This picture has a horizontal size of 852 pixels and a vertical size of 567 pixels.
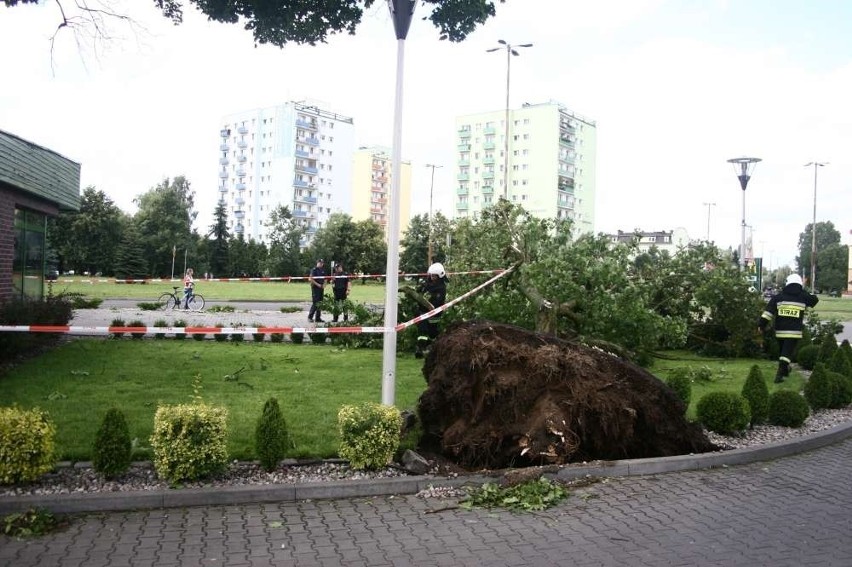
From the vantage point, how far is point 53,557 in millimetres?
4250

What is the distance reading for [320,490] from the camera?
5.53 m

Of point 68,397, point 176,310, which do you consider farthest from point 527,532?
point 176,310

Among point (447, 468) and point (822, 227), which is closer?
point (447, 468)

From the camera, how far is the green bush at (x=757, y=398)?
809 cm

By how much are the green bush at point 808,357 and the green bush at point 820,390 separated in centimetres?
458

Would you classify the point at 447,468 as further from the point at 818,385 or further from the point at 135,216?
the point at 135,216

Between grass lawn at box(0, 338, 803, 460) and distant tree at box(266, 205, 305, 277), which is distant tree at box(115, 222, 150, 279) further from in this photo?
grass lawn at box(0, 338, 803, 460)

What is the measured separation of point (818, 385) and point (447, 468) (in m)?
6.18

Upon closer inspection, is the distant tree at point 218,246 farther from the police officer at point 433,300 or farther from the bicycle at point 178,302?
the police officer at point 433,300

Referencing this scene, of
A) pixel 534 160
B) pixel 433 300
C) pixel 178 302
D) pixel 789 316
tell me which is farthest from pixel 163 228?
pixel 789 316

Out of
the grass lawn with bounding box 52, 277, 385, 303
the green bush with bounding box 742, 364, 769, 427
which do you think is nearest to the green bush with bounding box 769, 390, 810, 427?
the green bush with bounding box 742, 364, 769, 427

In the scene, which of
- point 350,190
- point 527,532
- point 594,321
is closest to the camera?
point 527,532

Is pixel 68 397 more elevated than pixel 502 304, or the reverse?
pixel 502 304

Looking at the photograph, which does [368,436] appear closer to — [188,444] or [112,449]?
[188,444]
